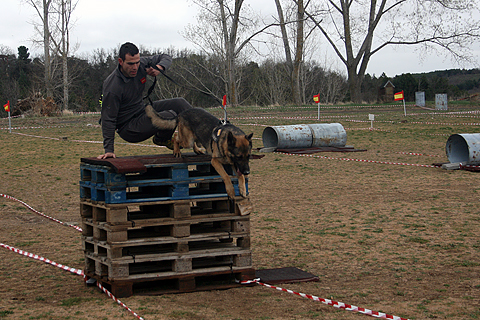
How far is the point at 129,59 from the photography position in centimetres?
559

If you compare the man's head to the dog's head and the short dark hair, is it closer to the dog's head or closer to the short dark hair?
the short dark hair

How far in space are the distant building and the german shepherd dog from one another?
161 ft

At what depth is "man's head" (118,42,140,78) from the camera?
5.57m

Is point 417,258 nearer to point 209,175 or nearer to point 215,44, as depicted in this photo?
point 209,175

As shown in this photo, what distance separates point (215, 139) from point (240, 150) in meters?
0.35

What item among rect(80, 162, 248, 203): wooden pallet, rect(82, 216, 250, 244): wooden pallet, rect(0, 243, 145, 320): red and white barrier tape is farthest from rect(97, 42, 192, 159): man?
rect(0, 243, 145, 320): red and white barrier tape

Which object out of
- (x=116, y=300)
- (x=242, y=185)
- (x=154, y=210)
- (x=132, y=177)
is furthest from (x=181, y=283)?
(x=132, y=177)

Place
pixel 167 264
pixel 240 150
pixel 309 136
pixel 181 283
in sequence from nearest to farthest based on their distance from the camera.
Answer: pixel 240 150, pixel 181 283, pixel 167 264, pixel 309 136

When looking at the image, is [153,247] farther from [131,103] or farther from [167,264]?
[131,103]

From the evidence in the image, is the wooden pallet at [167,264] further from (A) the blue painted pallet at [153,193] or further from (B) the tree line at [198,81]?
(B) the tree line at [198,81]

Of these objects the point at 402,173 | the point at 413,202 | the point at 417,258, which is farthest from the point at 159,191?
the point at 402,173

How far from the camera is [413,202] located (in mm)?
9367

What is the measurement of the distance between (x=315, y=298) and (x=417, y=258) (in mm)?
1881

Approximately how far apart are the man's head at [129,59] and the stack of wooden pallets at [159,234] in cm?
102
